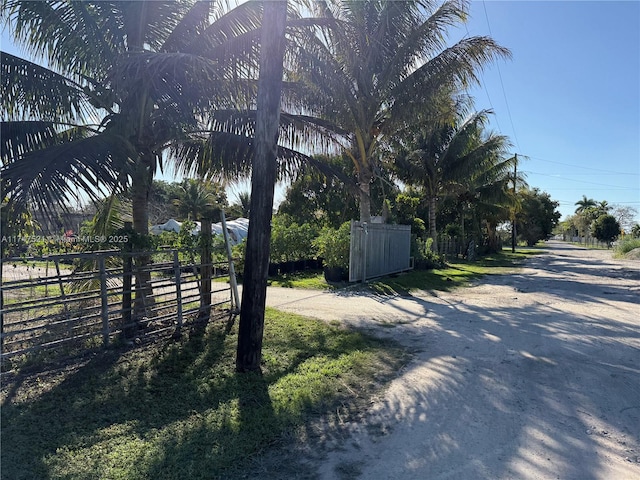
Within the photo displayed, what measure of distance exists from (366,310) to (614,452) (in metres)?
6.39

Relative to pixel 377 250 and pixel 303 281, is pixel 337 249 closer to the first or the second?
pixel 303 281

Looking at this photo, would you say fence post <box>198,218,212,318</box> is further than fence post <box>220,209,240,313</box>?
No

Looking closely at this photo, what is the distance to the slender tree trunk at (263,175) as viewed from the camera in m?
5.18

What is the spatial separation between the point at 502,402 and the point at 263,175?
3598 millimetres

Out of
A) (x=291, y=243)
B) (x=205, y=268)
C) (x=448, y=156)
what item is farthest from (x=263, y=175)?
(x=448, y=156)

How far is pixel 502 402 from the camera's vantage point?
14.6 feet

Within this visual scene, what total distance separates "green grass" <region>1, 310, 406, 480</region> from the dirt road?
0.60 metres

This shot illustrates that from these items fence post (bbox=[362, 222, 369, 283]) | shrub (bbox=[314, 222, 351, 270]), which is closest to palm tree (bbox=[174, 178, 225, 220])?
shrub (bbox=[314, 222, 351, 270])

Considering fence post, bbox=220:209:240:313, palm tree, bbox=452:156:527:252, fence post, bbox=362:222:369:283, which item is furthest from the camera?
palm tree, bbox=452:156:527:252

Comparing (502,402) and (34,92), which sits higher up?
(34,92)

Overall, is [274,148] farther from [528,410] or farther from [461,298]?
[461,298]

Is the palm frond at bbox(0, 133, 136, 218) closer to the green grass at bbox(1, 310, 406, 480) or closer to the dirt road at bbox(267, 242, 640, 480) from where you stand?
the green grass at bbox(1, 310, 406, 480)

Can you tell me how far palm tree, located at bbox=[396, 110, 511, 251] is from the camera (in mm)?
21562

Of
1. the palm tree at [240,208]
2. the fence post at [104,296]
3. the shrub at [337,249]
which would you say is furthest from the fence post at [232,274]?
the palm tree at [240,208]
